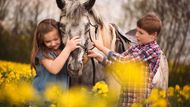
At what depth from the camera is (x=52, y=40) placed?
432cm

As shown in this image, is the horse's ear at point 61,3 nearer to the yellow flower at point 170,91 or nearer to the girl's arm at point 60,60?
the girl's arm at point 60,60

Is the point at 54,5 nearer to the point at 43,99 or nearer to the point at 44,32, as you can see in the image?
the point at 44,32

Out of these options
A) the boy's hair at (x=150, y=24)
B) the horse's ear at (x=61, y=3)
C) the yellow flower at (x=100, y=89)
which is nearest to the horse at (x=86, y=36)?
the horse's ear at (x=61, y=3)

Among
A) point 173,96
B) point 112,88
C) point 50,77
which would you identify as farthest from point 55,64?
point 173,96

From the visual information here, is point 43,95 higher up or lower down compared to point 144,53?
lower down

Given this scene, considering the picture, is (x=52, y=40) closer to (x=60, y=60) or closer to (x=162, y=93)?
(x=60, y=60)

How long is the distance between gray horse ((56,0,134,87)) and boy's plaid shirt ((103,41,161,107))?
0.56ft

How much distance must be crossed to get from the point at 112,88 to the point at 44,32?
0.56 m

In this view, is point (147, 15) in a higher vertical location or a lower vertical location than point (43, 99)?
higher

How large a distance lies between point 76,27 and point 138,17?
58cm

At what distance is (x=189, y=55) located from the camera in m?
4.70

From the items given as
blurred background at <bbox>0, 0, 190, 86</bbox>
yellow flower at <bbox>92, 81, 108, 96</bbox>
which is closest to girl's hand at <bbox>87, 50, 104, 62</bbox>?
yellow flower at <bbox>92, 81, 108, 96</bbox>

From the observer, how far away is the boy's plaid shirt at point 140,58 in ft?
13.6

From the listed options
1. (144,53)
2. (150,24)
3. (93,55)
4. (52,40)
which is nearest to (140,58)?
(144,53)
